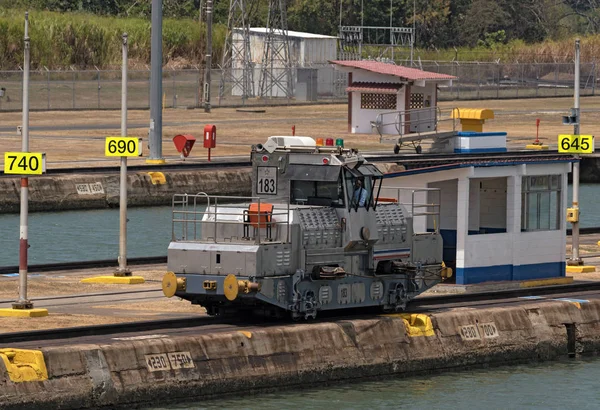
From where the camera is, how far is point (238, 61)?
10462 centimetres

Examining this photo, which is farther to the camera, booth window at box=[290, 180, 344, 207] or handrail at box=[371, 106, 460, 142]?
handrail at box=[371, 106, 460, 142]

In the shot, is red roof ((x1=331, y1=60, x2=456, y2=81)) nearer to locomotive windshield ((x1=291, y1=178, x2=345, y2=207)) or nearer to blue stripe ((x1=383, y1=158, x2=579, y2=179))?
blue stripe ((x1=383, y1=158, x2=579, y2=179))

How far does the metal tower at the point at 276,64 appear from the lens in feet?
336

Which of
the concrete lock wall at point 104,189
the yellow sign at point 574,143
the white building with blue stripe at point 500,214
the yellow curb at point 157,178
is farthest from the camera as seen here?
the yellow curb at point 157,178

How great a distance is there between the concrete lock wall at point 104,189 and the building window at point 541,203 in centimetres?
2567

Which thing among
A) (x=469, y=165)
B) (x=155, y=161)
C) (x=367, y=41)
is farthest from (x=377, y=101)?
(x=367, y=41)

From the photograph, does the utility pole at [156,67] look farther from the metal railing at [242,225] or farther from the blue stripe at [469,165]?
the metal railing at [242,225]

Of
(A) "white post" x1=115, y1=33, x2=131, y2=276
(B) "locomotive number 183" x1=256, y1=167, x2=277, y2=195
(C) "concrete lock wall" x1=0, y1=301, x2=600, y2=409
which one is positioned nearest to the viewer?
(C) "concrete lock wall" x1=0, y1=301, x2=600, y2=409

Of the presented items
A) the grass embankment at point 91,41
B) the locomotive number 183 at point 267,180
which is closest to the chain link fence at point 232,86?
the grass embankment at point 91,41

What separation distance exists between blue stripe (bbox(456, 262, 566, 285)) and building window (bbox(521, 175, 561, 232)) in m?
0.90

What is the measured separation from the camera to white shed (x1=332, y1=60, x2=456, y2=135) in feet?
238

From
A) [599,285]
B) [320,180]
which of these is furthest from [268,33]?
[320,180]

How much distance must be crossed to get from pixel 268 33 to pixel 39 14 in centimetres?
1882

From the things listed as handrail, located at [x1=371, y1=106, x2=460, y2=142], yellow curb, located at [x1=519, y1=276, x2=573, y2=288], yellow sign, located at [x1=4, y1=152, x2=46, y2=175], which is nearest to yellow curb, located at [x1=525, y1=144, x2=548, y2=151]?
handrail, located at [x1=371, y1=106, x2=460, y2=142]
